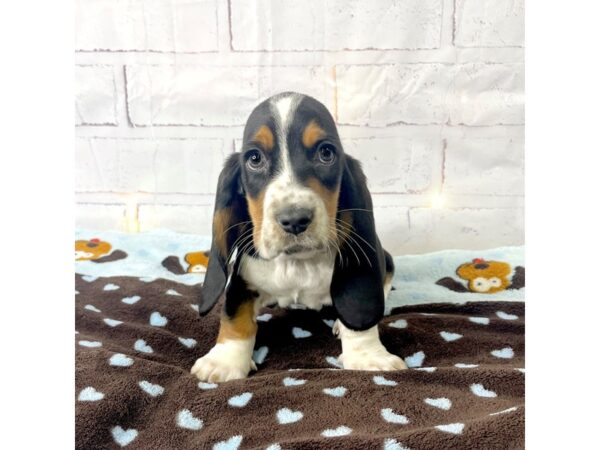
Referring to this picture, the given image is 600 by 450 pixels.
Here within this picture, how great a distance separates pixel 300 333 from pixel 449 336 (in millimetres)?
539

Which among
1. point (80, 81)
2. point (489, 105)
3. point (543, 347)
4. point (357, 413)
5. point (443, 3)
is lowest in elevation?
point (357, 413)

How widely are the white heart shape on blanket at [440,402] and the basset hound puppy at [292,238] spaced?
10.1 inches

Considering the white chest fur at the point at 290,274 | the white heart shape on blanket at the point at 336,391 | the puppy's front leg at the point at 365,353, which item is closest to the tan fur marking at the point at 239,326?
the white chest fur at the point at 290,274

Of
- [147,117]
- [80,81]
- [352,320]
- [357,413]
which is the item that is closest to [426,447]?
[357,413]

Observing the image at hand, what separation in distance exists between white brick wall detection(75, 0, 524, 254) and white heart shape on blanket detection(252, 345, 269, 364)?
1.45 m

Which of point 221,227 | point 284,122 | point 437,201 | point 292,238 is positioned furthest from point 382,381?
point 437,201

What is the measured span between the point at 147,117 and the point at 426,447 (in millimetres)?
2607

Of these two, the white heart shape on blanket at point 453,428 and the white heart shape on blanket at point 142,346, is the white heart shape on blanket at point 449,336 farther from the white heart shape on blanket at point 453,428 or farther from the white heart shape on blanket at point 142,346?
the white heart shape on blanket at point 142,346

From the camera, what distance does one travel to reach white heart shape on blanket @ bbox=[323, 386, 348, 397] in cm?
162

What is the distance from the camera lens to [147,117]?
3.36 m

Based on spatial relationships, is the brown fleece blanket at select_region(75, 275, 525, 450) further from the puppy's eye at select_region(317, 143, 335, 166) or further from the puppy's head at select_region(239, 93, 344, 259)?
the puppy's eye at select_region(317, 143, 335, 166)

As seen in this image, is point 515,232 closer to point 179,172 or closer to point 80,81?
point 179,172

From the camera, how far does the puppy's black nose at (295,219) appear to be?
1694 millimetres

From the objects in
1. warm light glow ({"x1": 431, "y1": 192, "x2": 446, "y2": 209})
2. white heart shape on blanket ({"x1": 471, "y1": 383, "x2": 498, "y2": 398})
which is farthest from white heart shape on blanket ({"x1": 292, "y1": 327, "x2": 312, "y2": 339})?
warm light glow ({"x1": 431, "y1": 192, "x2": 446, "y2": 209})
